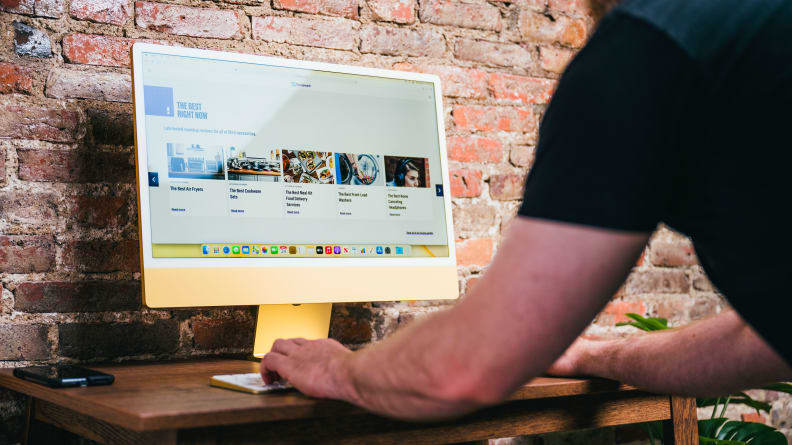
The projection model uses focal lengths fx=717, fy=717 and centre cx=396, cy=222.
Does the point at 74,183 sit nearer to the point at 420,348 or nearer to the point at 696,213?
the point at 420,348

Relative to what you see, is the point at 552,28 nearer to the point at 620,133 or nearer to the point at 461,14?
the point at 461,14

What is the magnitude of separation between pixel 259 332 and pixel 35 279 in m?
0.47

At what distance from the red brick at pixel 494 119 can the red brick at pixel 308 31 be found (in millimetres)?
344

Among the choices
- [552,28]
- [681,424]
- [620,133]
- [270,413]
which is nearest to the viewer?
[620,133]

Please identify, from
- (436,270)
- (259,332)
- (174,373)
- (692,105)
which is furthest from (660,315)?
(692,105)

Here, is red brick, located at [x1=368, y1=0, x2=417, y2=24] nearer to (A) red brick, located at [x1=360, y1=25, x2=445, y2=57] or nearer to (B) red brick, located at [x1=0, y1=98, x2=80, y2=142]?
(A) red brick, located at [x1=360, y1=25, x2=445, y2=57]

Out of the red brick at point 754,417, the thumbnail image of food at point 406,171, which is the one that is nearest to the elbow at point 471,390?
the thumbnail image of food at point 406,171

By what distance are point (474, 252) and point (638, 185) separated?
1255 mm

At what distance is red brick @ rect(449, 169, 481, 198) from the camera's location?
73.7 inches

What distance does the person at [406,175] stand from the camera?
149 centimetres

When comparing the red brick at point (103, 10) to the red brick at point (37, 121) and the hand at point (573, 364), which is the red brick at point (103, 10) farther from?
the hand at point (573, 364)

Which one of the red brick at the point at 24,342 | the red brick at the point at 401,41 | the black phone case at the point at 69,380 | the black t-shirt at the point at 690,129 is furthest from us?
the red brick at the point at 401,41

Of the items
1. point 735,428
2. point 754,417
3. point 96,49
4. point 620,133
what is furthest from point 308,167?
point 754,417

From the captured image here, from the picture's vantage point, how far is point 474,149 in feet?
6.26
